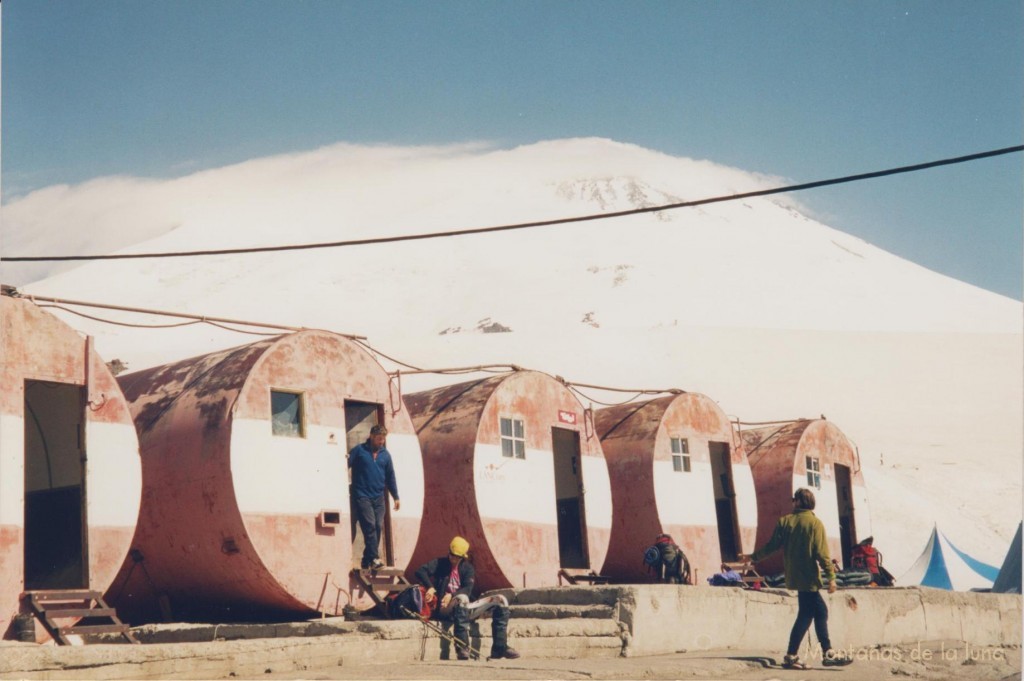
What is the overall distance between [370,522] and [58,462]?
3.30 metres

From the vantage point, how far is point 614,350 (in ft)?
212

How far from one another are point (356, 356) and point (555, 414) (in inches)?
150

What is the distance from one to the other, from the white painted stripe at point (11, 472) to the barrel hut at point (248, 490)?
223 centimetres

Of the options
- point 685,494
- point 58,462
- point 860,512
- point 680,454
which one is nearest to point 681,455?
point 680,454

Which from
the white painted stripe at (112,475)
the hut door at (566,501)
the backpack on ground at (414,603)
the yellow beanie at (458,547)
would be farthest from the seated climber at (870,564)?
the white painted stripe at (112,475)

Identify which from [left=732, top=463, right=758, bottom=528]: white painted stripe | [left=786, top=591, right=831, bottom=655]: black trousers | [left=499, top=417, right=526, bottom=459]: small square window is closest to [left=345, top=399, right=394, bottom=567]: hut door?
[left=499, top=417, right=526, bottom=459]: small square window

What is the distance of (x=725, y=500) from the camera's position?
71.8 feet

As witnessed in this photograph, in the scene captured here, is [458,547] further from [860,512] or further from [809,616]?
[860,512]

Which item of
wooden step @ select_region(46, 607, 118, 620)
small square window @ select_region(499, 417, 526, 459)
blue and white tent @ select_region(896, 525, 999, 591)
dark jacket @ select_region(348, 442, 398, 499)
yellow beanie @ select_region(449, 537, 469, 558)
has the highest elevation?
small square window @ select_region(499, 417, 526, 459)

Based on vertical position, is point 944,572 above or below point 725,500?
below

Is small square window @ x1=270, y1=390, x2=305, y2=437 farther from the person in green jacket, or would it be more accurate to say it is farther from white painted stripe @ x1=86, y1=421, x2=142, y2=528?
the person in green jacket

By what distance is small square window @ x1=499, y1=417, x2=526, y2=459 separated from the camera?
1623cm

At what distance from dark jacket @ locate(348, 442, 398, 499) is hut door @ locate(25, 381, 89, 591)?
9.40ft

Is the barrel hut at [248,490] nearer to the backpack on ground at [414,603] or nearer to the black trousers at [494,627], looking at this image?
the backpack on ground at [414,603]
